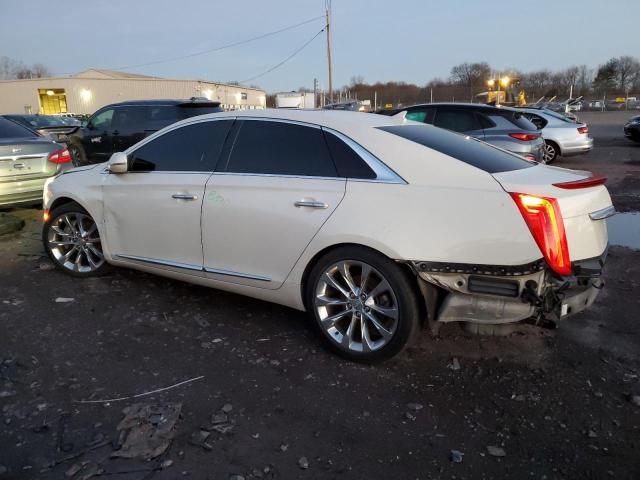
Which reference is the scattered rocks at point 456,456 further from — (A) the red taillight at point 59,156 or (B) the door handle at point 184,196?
(A) the red taillight at point 59,156

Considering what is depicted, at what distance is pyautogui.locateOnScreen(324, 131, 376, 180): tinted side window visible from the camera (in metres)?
3.29

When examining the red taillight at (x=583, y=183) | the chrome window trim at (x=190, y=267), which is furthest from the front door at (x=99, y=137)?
the red taillight at (x=583, y=183)

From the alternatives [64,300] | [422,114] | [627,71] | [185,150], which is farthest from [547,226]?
[627,71]

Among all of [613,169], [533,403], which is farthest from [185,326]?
[613,169]

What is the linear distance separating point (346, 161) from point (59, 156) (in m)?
6.14

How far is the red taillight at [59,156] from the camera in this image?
25.2 feet

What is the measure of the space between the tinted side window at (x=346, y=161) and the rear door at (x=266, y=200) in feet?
0.14

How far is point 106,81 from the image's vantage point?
172 ft

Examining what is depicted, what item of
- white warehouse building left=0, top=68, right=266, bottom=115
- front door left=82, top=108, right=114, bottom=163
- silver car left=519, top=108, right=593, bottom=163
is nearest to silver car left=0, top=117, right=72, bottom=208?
front door left=82, top=108, right=114, bottom=163

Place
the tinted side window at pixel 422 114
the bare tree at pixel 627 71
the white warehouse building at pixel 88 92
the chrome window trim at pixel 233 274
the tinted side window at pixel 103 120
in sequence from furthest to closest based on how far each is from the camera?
the bare tree at pixel 627 71
the white warehouse building at pixel 88 92
the tinted side window at pixel 103 120
the tinted side window at pixel 422 114
the chrome window trim at pixel 233 274

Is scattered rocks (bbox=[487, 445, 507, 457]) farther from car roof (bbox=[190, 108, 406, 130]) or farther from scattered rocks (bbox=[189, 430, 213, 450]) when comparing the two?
car roof (bbox=[190, 108, 406, 130])

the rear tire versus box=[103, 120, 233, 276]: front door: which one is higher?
box=[103, 120, 233, 276]: front door

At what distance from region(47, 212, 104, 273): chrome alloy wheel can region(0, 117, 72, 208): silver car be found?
2698 millimetres

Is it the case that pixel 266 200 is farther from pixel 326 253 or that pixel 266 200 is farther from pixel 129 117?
pixel 129 117
